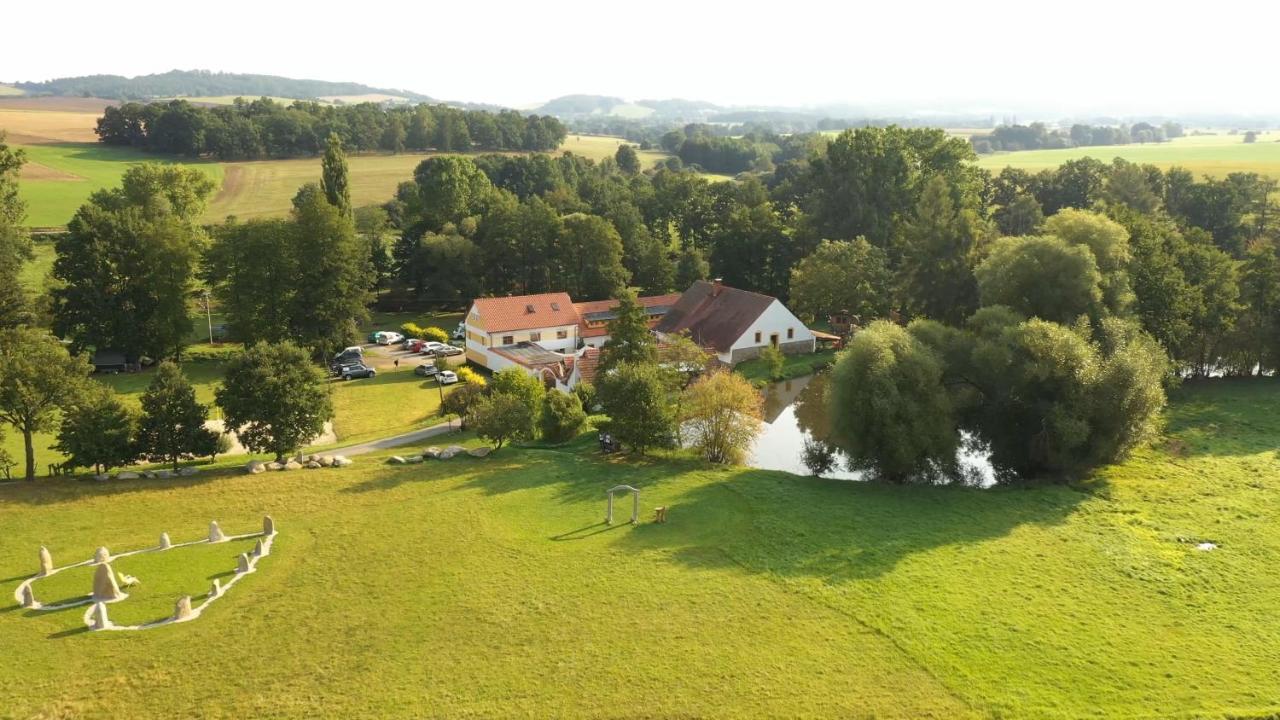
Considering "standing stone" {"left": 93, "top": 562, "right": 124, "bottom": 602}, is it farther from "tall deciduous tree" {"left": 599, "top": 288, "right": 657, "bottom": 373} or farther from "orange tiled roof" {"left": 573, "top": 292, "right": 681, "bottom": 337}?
"orange tiled roof" {"left": 573, "top": 292, "right": 681, "bottom": 337}

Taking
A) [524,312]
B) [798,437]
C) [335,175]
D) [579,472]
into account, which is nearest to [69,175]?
[335,175]

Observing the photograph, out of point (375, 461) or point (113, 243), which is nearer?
point (375, 461)

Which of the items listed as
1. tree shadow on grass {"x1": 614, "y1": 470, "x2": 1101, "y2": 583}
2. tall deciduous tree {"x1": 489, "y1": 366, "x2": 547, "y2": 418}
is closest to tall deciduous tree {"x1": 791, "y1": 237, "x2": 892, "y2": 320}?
tall deciduous tree {"x1": 489, "y1": 366, "x2": 547, "y2": 418}

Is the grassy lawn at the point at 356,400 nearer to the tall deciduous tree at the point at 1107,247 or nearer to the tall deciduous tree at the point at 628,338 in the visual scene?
the tall deciduous tree at the point at 628,338

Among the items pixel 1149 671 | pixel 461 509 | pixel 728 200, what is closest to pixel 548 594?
pixel 461 509

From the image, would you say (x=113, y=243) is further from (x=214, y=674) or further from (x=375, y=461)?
(x=214, y=674)

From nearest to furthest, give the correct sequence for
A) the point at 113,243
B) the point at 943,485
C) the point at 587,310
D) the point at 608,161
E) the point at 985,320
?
the point at 943,485 → the point at 985,320 → the point at 113,243 → the point at 587,310 → the point at 608,161

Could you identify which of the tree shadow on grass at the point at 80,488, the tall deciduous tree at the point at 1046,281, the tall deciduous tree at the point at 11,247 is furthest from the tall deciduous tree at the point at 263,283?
the tall deciduous tree at the point at 1046,281
